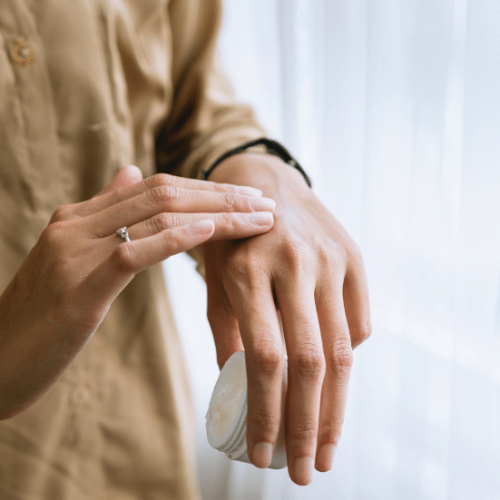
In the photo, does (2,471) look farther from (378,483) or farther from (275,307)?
(378,483)

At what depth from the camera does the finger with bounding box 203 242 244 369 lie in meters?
0.58

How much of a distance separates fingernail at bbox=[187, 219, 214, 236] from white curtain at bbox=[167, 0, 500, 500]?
50 cm

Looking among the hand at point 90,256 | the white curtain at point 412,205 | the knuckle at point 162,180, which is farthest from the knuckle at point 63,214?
the white curtain at point 412,205

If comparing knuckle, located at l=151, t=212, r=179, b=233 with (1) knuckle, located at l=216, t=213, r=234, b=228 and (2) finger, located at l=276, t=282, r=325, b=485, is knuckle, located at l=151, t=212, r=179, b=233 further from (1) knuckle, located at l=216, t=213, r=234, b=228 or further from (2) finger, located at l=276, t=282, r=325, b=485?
(2) finger, located at l=276, t=282, r=325, b=485

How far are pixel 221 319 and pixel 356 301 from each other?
178 mm

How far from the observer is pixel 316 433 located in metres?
0.46

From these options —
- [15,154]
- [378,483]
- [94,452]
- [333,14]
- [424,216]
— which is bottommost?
[378,483]

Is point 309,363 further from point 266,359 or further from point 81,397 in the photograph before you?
point 81,397

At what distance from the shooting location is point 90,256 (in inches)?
19.2

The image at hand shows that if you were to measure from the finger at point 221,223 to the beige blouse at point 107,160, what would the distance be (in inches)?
11.7

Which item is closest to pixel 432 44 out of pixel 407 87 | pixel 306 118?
pixel 407 87

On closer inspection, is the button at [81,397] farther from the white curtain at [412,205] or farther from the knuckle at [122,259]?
the white curtain at [412,205]

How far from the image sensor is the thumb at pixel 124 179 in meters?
0.59

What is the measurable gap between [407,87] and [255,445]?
704 millimetres
